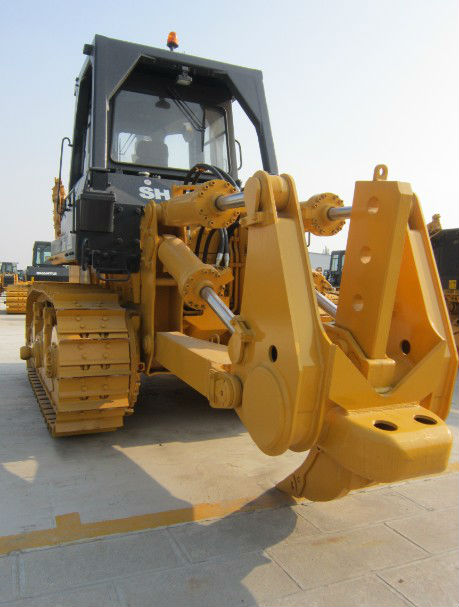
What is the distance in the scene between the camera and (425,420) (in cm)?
213

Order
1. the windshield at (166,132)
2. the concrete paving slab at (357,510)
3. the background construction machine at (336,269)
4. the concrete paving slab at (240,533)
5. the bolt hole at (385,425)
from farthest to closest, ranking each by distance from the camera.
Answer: the background construction machine at (336,269), the windshield at (166,132), the concrete paving slab at (357,510), the concrete paving slab at (240,533), the bolt hole at (385,425)

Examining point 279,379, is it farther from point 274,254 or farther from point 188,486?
point 188,486

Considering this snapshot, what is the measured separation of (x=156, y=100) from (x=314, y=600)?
4386 millimetres

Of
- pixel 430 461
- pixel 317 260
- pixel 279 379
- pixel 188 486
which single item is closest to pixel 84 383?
pixel 188 486

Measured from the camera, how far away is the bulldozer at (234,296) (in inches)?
83.5

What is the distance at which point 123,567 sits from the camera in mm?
2350

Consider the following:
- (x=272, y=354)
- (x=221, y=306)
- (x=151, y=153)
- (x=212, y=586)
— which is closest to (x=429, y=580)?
(x=212, y=586)

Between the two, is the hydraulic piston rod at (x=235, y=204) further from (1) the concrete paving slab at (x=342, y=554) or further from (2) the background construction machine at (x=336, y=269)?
(2) the background construction machine at (x=336, y=269)

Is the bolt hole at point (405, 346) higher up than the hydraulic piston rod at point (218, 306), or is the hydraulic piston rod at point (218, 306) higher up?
the hydraulic piston rod at point (218, 306)

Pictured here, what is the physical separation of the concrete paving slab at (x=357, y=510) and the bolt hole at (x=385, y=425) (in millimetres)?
960

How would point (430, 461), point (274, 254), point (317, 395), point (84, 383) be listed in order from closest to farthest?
point (430, 461)
point (317, 395)
point (274, 254)
point (84, 383)

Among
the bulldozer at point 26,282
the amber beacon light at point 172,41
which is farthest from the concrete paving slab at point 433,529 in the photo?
the bulldozer at point 26,282

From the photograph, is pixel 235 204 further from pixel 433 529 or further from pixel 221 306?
pixel 433 529

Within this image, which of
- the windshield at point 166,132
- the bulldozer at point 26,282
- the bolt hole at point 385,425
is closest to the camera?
the bolt hole at point 385,425
